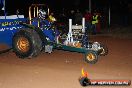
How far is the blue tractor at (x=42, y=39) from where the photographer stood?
39.2 feet

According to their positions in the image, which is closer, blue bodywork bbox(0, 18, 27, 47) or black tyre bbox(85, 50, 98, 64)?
black tyre bbox(85, 50, 98, 64)

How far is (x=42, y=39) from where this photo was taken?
40.3 feet

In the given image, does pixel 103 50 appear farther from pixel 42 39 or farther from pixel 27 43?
pixel 27 43

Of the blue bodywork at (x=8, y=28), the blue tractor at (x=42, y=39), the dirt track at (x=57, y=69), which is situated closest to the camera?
the dirt track at (x=57, y=69)

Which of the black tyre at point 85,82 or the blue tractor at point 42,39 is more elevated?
the blue tractor at point 42,39

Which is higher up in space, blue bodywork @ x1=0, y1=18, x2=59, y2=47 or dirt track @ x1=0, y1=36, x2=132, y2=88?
blue bodywork @ x1=0, y1=18, x2=59, y2=47

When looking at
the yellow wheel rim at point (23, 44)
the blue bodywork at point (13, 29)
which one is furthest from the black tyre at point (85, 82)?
the blue bodywork at point (13, 29)

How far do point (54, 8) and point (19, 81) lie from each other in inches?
1062

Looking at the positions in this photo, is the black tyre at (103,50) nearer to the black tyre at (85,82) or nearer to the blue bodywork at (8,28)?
the blue bodywork at (8,28)

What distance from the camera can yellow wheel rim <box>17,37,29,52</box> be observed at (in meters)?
12.3

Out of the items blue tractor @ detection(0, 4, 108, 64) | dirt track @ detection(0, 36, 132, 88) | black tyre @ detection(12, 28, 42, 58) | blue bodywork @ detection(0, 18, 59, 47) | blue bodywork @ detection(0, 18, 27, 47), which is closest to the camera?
dirt track @ detection(0, 36, 132, 88)

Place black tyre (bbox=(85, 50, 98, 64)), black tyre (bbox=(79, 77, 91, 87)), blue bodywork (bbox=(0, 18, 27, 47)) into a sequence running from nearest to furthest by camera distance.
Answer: black tyre (bbox=(79, 77, 91, 87)), black tyre (bbox=(85, 50, 98, 64)), blue bodywork (bbox=(0, 18, 27, 47))

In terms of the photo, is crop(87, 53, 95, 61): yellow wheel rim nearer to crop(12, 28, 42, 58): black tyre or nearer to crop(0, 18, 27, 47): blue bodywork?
crop(12, 28, 42, 58): black tyre

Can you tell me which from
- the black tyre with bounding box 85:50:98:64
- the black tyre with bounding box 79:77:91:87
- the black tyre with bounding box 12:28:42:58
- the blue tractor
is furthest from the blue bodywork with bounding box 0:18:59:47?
the black tyre with bounding box 79:77:91:87
